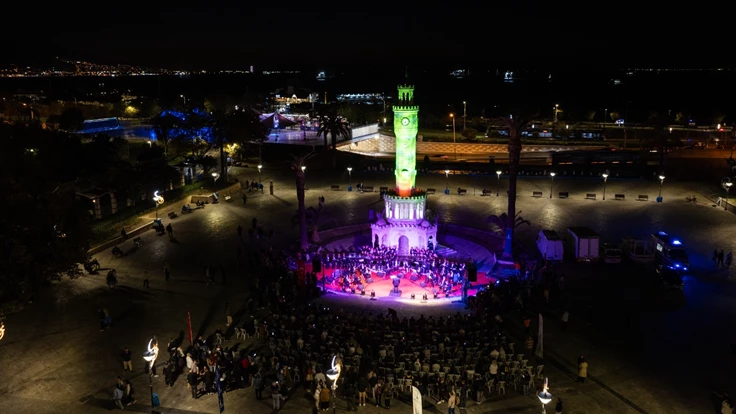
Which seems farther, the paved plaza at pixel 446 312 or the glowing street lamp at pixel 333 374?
the paved plaza at pixel 446 312

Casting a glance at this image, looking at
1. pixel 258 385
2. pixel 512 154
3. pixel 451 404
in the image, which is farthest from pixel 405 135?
pixel 451 404

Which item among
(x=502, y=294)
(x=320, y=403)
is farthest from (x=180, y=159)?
(x=320, y=403)

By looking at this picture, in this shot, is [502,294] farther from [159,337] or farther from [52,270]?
[52,270]

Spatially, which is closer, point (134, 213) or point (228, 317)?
point (228, 317)

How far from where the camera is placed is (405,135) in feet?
113

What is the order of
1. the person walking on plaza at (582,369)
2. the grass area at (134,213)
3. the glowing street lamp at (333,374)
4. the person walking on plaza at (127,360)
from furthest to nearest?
1. the grass area at (134,213)
2. the person walking on plaza at (127,360)
3. the person walking on plaza at (582,369)
4. the glowing street lamp at (333,374)

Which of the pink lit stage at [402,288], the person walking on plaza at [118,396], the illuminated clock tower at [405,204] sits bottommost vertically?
the pink lit stage at [402,288]

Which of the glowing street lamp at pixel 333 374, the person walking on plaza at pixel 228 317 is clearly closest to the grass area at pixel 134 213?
the person walking on plaza at pixel 228 317

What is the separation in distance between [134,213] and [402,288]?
72.1 ft

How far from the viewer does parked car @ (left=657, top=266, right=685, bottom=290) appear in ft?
91.8

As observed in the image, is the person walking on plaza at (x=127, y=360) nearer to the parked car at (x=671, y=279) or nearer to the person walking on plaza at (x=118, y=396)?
the person walking on plaza at (x=118, y=396)

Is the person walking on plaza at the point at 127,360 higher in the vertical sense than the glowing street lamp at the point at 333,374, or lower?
lower

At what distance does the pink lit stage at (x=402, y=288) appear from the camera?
2800 centimetres

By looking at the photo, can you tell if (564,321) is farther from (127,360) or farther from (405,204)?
(127,360)
